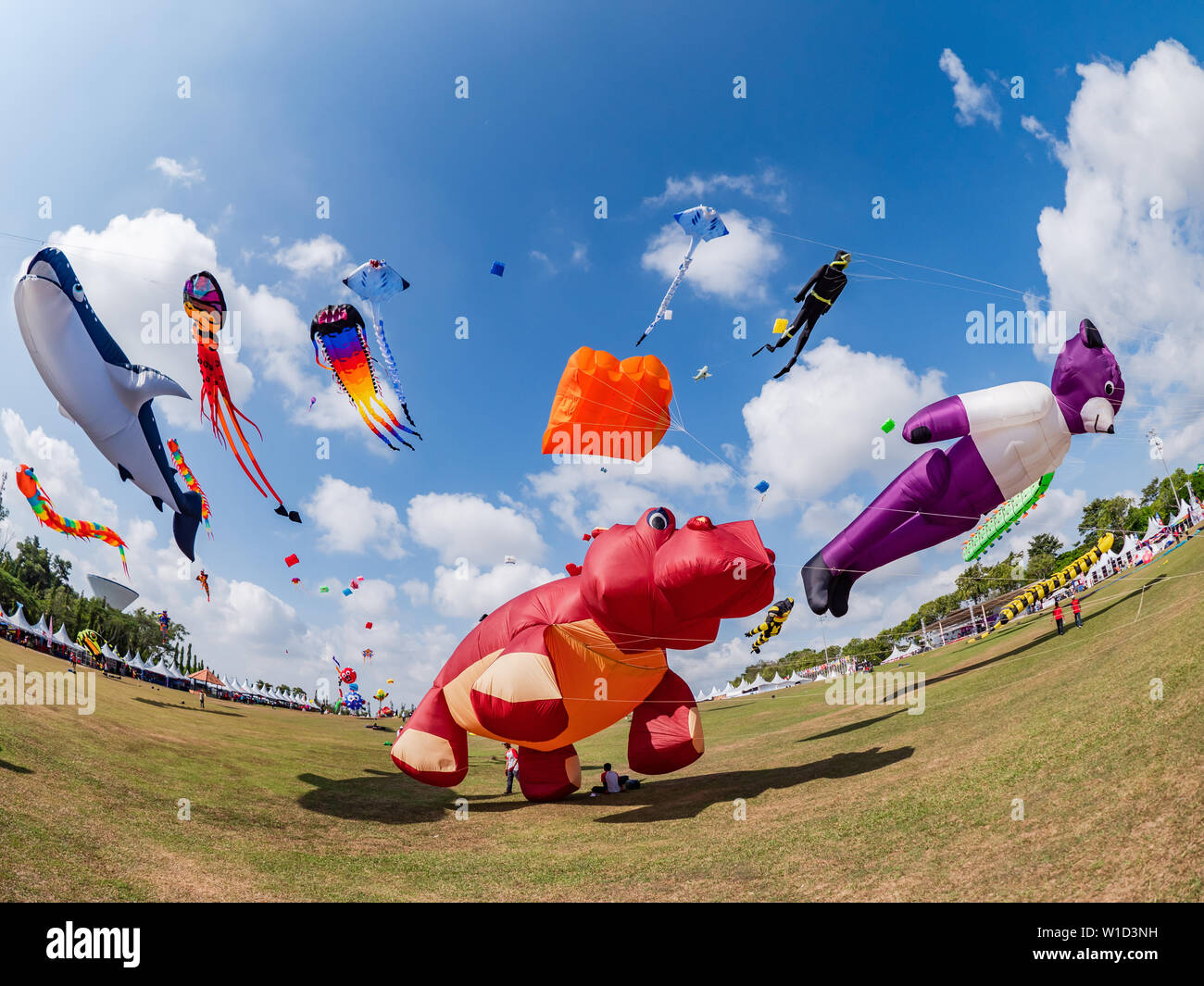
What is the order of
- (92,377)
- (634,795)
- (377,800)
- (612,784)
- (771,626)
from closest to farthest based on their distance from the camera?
(634,795) → (612,784) → (377,800) → (92,377) → (771,626)

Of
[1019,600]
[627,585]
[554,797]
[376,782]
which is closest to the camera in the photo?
[627,585]

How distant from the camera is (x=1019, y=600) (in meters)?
31.6

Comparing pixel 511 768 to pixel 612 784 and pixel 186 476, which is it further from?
pixel 186 476

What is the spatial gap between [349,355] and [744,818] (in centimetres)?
1180

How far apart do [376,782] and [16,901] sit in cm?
832

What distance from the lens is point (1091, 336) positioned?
41.1 feet

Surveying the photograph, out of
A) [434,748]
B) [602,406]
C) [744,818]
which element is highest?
[602,406]

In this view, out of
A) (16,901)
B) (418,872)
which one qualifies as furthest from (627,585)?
(16,901)

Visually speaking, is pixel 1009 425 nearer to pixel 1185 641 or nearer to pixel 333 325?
pixel 1185 641

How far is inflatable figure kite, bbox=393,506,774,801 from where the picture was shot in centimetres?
885

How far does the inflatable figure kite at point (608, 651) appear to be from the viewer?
8.85 m

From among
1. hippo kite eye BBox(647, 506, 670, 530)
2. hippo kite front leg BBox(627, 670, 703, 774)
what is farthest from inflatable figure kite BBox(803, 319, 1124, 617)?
hippo kite front leg BBox(627, 670, 703, 774)

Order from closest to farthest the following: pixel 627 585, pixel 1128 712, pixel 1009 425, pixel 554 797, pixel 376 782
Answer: pixel 1128 712 < pixel 627 585 < pixel 554 797 < pixel 1009 425 < pixel 376 782

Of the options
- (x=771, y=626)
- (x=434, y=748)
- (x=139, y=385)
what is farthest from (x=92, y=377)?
(x=771, y=626)
